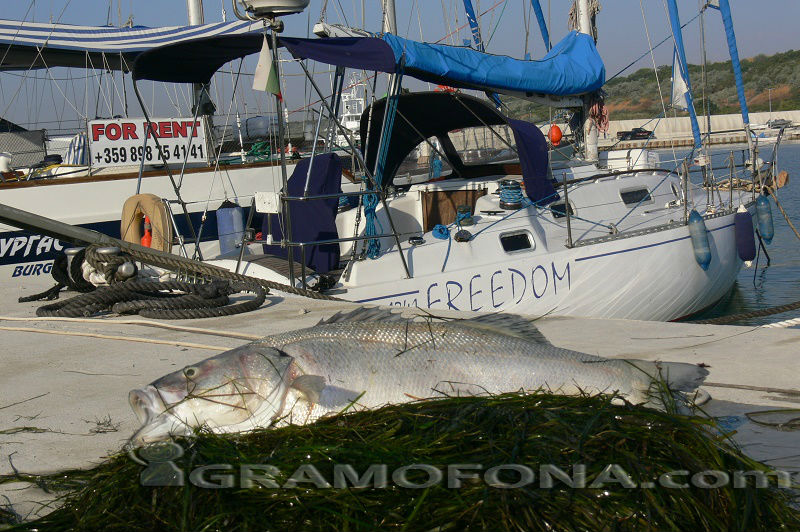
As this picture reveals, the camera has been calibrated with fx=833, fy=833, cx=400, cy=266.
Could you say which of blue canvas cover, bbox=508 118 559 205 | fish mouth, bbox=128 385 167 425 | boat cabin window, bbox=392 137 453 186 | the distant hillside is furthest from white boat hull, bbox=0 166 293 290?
the distant hillside

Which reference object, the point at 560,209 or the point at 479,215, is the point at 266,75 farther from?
the point at 560,209

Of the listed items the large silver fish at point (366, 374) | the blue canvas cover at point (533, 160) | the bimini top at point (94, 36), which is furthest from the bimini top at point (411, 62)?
the bimini top at point (94, 36)

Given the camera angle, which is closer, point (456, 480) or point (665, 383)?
point (456, 480)

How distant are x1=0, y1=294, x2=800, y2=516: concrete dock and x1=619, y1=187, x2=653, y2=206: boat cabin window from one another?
581cm

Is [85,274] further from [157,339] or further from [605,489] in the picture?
[605,489]

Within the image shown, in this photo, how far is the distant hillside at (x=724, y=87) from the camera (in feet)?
263

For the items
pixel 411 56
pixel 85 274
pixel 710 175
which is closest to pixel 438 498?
pixel 85 274

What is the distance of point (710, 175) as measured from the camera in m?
12.1

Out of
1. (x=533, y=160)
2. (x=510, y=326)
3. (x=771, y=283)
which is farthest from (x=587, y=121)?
(x=510, y=326)

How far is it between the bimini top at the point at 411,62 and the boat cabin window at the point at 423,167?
192cm

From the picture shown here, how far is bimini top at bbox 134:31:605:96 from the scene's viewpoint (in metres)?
8.36

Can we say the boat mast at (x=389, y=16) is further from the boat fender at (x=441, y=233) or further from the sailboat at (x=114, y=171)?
the boat fender at (x=441, y=233)

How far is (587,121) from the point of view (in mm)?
12664

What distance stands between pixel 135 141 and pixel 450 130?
206 inches
